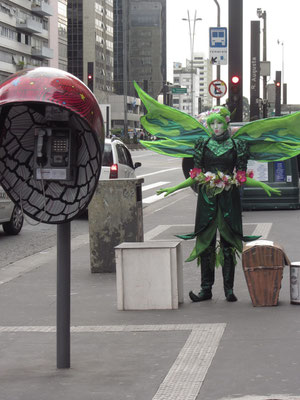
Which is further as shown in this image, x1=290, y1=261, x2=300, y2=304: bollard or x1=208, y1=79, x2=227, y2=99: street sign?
x1=208, y1=79, x2=227, y2=99: street sign

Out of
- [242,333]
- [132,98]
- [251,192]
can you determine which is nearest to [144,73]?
[132,98]

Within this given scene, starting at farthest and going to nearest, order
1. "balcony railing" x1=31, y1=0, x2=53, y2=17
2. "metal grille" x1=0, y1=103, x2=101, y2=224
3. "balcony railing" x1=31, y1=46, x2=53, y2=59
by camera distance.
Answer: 1. "balcony railing" x1=31, y1=46, x2=53, y2=59
2. "balcony railing" x1=31, y1=0, x2=53, y2=17
3. "metal grille" x1=0, y1=103, x2=101, y2=224

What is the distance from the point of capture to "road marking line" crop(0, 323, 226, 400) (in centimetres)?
531

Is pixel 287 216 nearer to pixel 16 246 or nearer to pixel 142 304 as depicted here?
pixel 16 246

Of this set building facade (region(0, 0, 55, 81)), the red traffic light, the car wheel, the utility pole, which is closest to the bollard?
the car wheel

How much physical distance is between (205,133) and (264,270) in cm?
152

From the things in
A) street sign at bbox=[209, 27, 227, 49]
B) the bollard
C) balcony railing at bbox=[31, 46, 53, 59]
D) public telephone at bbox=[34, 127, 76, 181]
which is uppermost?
balcony railing at bbox=[31, 46, 53, 59]

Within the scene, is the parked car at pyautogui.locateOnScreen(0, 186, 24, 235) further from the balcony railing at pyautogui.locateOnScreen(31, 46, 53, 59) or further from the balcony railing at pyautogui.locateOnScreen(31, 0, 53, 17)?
the balcony railing at pyautogui.locateOnScreen(31, 0, 53, 17)

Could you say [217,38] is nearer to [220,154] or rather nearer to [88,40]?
[220,154]

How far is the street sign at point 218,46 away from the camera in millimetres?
28984

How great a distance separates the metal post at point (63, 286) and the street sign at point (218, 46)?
23772mm

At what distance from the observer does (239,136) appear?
27.9ft

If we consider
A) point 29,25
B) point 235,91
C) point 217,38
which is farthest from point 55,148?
point 29,25

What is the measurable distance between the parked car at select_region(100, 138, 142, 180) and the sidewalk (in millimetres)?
8684
